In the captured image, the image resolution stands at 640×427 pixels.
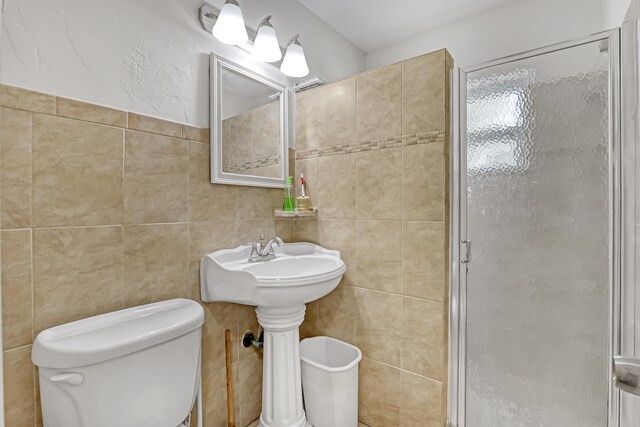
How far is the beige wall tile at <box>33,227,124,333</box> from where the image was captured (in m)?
0.90

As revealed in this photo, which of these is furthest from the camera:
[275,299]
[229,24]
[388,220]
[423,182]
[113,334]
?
[388,220]

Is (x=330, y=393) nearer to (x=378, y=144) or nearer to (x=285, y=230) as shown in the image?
(x=285, y=230)

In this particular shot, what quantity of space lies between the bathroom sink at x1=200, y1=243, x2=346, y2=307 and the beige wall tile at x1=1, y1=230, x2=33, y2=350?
542mm

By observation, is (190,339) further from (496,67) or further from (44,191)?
(496,67)

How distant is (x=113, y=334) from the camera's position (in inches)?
35.8

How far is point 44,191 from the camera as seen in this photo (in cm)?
90

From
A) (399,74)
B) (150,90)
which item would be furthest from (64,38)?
(399,74)

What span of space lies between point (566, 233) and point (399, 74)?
3.26 ft

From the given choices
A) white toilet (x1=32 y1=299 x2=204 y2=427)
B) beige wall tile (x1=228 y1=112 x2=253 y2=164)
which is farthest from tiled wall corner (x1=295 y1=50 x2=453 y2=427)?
white toilet (x1=32 y1=299 x2=204 y2=427)

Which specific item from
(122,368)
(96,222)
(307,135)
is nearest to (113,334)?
(122,368)

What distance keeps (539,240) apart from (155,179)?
1.58m

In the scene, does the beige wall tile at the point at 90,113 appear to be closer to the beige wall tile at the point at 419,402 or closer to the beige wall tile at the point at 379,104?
the beige wall tile at the point at 379,104

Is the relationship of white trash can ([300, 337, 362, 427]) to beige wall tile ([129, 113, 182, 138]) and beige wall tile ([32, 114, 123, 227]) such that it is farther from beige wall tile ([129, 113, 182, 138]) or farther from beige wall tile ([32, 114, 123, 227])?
beige wall tile ([129, 113, 182, 138])

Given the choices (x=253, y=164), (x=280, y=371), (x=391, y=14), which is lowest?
(x=280, y=371)
